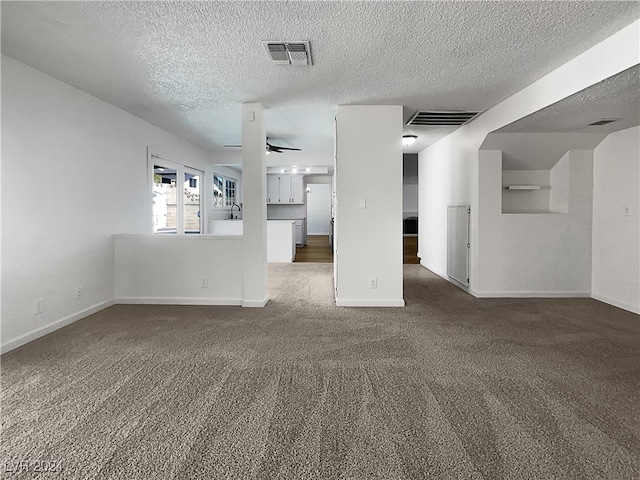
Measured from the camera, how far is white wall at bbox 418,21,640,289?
2.46m

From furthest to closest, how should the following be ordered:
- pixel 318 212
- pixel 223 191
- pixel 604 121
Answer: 1. pixel 318 212
2. pixel 223 191
3. pixel 604 121

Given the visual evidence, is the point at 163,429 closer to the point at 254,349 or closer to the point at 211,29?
the point at 254,349

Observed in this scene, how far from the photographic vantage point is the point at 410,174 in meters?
11.2

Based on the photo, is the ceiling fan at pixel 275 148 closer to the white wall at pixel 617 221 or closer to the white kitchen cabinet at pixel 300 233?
the white kitchen cabinet at pixel 300 233

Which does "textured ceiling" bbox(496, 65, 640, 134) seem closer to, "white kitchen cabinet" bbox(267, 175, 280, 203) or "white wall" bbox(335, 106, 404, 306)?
"white wall" bbox(335, 106, 404, 306)

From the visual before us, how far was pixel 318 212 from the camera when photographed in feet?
51.0

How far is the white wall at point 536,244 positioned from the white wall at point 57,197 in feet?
15.3

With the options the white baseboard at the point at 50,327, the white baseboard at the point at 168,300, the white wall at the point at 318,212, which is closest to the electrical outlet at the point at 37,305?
the white baseboard at the point at 50,327

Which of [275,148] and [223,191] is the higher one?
[275,148]

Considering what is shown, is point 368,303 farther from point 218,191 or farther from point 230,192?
point 230,192

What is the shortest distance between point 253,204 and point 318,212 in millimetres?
11552

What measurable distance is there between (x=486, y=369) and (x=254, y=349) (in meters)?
1.76

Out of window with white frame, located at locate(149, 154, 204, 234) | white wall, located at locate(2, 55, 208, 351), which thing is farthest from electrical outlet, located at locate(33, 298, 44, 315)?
window with white frame, located at locate(149, 154, 204, 234)

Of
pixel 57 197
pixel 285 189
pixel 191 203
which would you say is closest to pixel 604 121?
pixel 57 197
